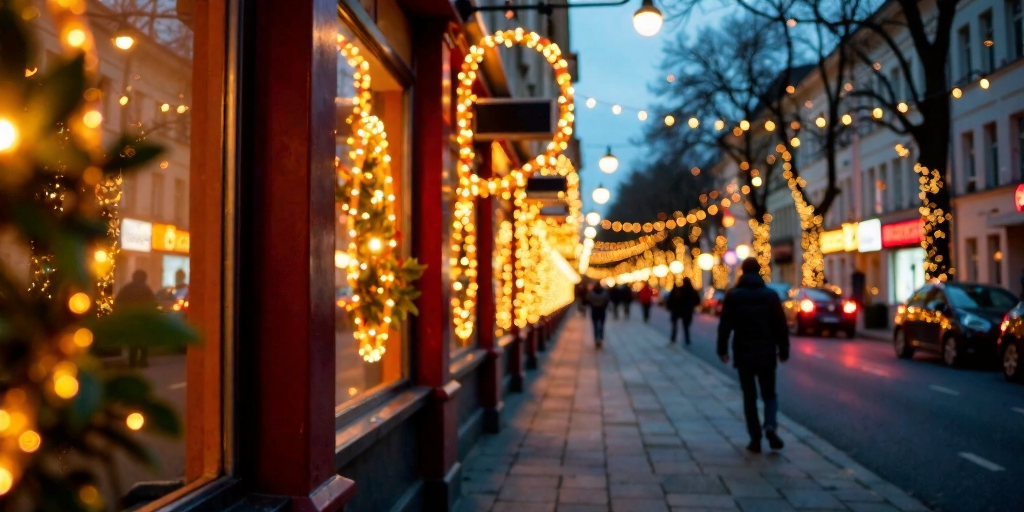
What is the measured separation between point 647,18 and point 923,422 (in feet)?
18.3

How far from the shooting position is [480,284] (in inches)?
455

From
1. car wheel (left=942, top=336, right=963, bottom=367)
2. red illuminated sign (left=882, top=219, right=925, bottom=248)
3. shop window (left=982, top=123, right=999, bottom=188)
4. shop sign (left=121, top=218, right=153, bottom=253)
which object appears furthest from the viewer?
red illuminated sign (left=882, top=219, right=925, bottom=248)

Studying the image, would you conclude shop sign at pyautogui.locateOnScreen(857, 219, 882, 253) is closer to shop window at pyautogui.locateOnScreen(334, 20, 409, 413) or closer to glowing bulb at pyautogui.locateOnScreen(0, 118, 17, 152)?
shop window at pyautogui.locateOnScreen(334, 20, 409, 413)

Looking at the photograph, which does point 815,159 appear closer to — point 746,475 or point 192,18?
point 746,475

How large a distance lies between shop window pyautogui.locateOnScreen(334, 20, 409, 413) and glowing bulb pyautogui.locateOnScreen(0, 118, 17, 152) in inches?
170

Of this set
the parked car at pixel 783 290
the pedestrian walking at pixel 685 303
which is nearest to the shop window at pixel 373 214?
the pedestrian walking at pixel 685 303

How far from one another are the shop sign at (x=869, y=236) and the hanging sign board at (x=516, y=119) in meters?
33.7

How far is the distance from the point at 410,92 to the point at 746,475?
4.15 meters

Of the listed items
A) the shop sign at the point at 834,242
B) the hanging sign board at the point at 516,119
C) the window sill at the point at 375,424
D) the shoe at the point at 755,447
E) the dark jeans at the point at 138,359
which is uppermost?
the shop sign at the point at 834,242

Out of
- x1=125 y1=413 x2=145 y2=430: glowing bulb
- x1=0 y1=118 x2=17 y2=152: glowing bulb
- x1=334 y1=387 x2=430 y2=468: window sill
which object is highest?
x1=0 y1=118 x2=17 y2=152: glowing bulb

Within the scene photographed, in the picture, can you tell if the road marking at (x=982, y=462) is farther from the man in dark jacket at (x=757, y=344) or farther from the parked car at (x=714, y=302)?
the parked car at (x=714, y=302)

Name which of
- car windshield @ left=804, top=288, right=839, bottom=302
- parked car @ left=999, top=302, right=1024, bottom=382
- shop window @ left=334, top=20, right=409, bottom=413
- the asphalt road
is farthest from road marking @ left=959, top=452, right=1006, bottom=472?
car windshield @ left=804, top=288, right=839, bottom=302

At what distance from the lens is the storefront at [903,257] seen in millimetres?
37031

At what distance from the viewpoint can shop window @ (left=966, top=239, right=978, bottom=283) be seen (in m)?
32.5
